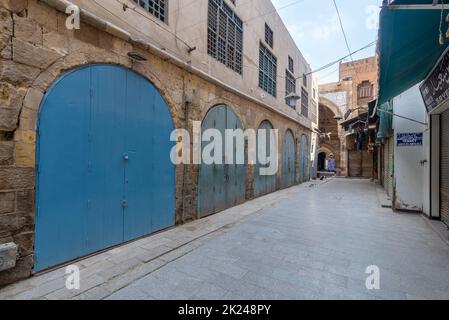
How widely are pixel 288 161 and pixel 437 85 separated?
7.99m

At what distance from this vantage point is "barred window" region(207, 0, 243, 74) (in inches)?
246

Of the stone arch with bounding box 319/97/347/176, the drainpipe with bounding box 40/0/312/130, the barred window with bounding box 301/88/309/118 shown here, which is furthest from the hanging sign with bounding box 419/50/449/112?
the stone arch with bounding box 319/97/347/176

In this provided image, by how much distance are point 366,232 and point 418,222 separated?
1.90 metres

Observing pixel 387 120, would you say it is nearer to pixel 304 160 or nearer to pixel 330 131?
pixel 304 160

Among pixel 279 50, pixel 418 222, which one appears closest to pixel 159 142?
pixel 418 222

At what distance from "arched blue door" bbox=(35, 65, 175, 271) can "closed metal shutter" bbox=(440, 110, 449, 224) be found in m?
6.19

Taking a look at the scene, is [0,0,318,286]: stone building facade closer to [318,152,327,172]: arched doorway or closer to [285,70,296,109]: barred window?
[285,70,296,109]: barred window

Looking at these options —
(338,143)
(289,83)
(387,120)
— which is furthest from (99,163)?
(338,143)

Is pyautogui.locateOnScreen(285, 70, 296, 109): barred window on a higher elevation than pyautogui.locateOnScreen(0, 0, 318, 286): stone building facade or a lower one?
higher

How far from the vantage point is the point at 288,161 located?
40.0ft

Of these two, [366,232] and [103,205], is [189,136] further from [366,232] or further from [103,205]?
[366,232]

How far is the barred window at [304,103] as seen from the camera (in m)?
15.0

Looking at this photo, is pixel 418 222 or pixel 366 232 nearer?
pixel 366 232
